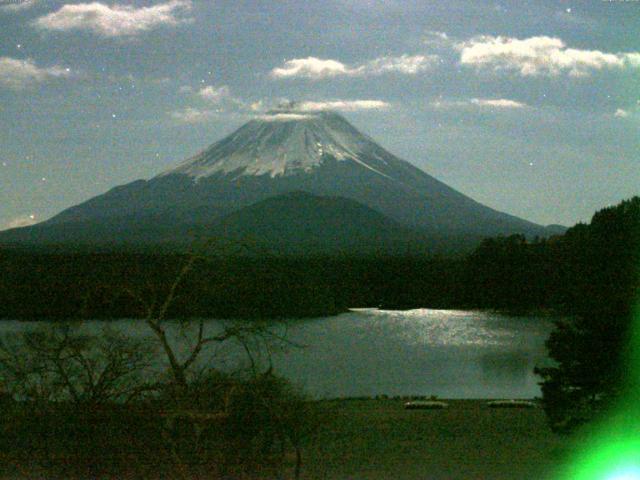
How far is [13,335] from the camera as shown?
6633mm

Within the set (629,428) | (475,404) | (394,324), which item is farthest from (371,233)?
(629,428)

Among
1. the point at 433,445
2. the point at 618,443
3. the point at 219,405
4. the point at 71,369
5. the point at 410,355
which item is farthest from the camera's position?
the point at 410,355

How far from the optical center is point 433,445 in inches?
388

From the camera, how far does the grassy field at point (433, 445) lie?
310 inches

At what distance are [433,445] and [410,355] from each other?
573 inches

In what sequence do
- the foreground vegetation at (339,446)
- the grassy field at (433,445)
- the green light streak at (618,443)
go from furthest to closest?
the grassy field at (433,445) < the green light streak at (618,443) < the foreground vegetation at (339,446)

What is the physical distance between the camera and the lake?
17.2m

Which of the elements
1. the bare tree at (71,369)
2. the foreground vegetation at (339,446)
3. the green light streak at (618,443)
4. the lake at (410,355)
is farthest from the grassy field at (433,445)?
the bare tree at (71,369)

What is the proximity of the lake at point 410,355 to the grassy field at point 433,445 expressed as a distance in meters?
1.11

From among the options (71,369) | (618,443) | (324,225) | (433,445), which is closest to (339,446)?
(433,445)

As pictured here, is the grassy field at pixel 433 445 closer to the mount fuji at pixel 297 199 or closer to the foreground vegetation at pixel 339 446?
the foreground vegetation at pixel 339 446

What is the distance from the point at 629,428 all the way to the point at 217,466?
11.6 feet

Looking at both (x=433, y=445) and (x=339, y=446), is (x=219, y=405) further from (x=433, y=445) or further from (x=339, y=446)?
(x=433, y=445)

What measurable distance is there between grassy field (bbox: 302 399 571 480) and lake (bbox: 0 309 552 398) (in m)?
1.11
